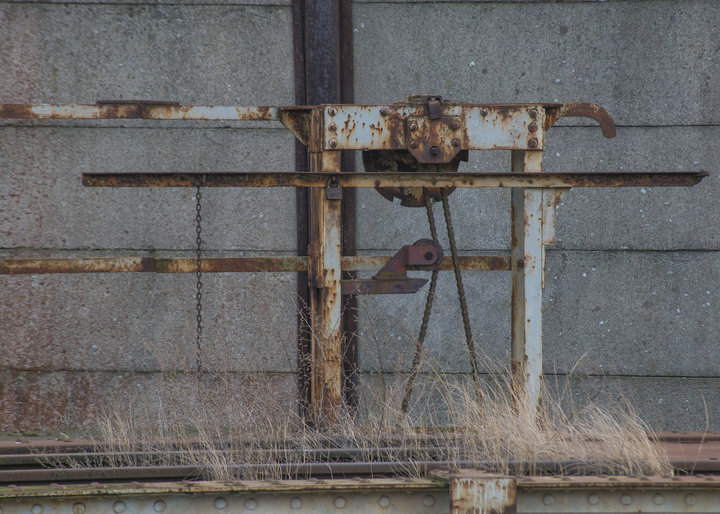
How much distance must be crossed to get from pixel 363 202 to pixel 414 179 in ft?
6.22

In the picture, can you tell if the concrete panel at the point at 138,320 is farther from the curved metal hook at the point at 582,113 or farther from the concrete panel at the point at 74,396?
the curved metal hook at the point at 582,113

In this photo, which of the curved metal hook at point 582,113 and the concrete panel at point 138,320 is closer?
the curved metal hook at point 582,113

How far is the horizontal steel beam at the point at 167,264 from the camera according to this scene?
484 centimetres

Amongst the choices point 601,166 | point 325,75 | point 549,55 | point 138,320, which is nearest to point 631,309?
point 601,166

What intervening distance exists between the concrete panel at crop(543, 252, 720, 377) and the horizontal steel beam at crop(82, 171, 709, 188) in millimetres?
1878

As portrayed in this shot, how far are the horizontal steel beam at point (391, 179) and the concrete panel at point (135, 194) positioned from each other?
1.93m

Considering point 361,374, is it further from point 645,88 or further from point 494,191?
point 645,88

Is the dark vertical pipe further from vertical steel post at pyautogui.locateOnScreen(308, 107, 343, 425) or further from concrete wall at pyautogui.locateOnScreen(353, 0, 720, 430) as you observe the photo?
vertical steel post at pyautogui.locateOnScreen(308, 107, 343, 425)

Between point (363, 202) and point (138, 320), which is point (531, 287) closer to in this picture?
point (363, 202)

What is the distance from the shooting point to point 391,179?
431cm

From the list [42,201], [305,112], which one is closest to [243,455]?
[305,112]

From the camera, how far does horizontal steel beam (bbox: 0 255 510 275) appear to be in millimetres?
4844

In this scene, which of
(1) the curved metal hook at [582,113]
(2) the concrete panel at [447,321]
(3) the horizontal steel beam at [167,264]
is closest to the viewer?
(1) the curved metal hook at [582,113]

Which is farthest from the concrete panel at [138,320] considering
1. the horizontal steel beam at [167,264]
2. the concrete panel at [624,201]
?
the horizontal steel beam at [167,264]
